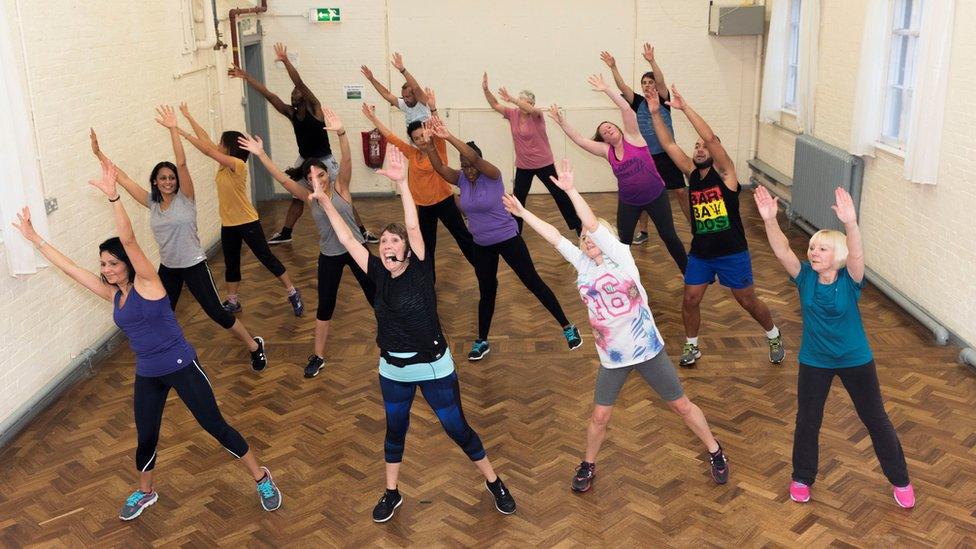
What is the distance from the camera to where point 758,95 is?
38.1 ft

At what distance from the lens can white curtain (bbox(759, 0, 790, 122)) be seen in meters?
10.4

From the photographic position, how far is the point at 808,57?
9.54 m

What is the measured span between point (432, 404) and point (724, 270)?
8.21 feet

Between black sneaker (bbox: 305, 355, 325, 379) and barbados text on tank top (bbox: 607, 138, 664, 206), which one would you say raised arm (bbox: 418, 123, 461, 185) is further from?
black sneaker (bbox: 305, 355, 325, 379)

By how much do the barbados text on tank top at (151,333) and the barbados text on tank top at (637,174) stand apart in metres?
3.68

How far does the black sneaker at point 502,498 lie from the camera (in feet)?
15.8

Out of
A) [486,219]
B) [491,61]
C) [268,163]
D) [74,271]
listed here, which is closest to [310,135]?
[491,61]

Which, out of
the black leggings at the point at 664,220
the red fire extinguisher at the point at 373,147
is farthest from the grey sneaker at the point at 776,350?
the red fire extinguisher at the point at 373,147

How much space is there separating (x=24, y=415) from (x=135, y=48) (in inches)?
133

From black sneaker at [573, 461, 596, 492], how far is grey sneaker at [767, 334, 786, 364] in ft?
6.89

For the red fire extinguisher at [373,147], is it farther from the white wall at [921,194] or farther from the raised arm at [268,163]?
the raised arm at [268,163]

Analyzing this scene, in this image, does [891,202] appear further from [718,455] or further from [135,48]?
[135,48]

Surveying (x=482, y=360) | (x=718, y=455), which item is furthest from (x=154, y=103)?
(x=718, y=455)

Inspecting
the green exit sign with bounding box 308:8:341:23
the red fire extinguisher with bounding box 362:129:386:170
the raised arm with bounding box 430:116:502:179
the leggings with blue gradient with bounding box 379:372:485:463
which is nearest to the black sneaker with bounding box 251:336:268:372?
the raised arm with bounding box 430:116:502:179
